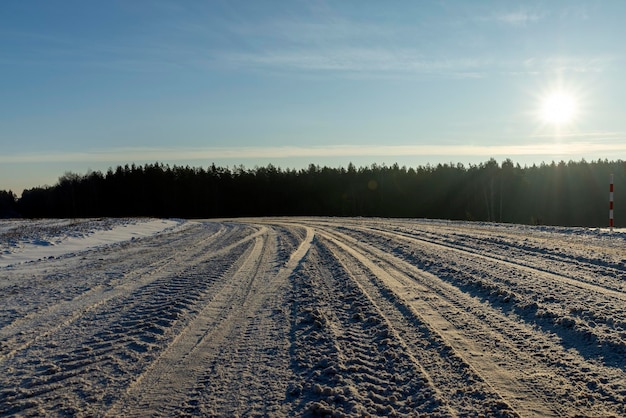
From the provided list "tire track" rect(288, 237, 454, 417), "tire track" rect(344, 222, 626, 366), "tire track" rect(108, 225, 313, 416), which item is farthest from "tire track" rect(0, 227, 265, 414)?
"tire track" rect(344, 222, 626, 366)

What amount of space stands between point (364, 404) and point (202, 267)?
301 inches

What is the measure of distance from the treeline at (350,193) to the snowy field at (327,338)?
65213mm

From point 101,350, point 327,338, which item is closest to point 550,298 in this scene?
point 327,338

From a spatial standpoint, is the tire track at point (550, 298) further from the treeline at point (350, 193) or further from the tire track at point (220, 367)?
the treeline at point (350, 193)

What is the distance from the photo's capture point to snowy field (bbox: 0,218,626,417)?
3.71m

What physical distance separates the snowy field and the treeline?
214 ft

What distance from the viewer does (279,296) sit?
7480 millimetres

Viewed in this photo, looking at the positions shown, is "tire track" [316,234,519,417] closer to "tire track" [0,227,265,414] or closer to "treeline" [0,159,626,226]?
"tire track" [0,227,265,414]

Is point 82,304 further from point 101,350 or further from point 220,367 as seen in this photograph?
point 220,367

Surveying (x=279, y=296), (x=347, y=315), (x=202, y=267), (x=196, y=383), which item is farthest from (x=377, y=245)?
(x=196, y=383)

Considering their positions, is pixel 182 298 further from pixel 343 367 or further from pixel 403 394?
pixel 403 394

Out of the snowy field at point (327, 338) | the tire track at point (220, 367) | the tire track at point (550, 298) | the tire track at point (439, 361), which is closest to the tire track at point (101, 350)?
the snowy field at point (327, 338)

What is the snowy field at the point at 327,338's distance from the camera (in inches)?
146

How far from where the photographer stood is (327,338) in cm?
525
